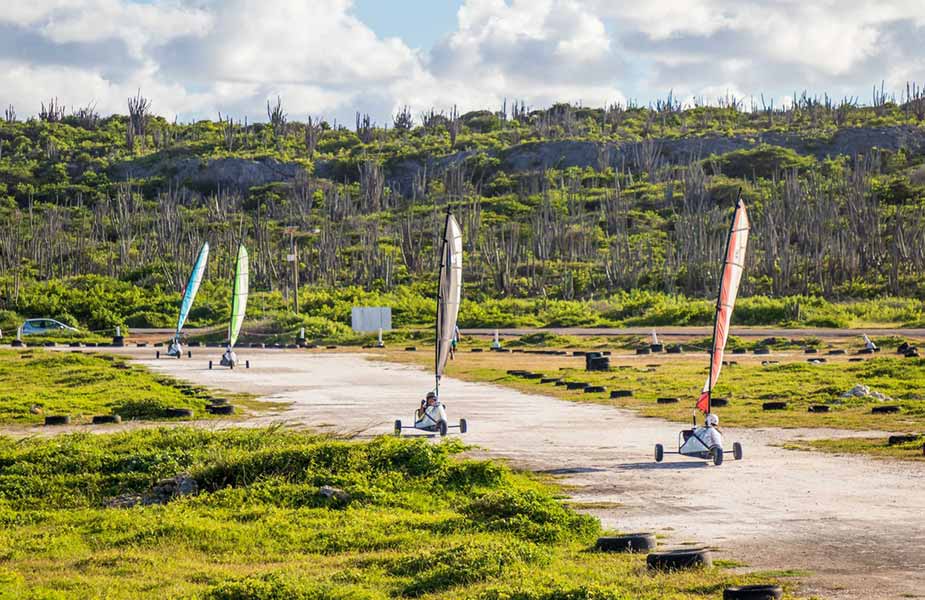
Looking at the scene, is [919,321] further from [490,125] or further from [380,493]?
[490,125]

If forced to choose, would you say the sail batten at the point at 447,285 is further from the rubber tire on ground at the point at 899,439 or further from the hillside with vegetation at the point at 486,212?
the hillside with vegetation at the point at 486,212

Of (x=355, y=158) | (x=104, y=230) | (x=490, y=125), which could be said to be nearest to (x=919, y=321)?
(x=104, y=230)

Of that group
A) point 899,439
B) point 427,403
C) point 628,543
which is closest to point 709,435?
point 899,439

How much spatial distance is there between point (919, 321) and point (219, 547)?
59506 millimetres

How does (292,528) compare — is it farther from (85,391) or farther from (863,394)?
(85,391)

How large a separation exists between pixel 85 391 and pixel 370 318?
4154 cm

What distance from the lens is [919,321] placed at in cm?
6606

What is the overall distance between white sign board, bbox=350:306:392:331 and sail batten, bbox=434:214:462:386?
51.0m

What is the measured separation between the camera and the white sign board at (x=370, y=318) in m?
75.6

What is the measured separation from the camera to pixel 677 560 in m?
11.0

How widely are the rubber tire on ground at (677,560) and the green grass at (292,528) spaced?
15cm

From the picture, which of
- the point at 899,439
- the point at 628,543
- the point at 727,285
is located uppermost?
the point at 727,285

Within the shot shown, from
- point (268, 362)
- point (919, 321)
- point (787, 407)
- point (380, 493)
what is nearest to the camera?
point (380, 493)

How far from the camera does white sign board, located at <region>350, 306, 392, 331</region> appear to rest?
248 ft
